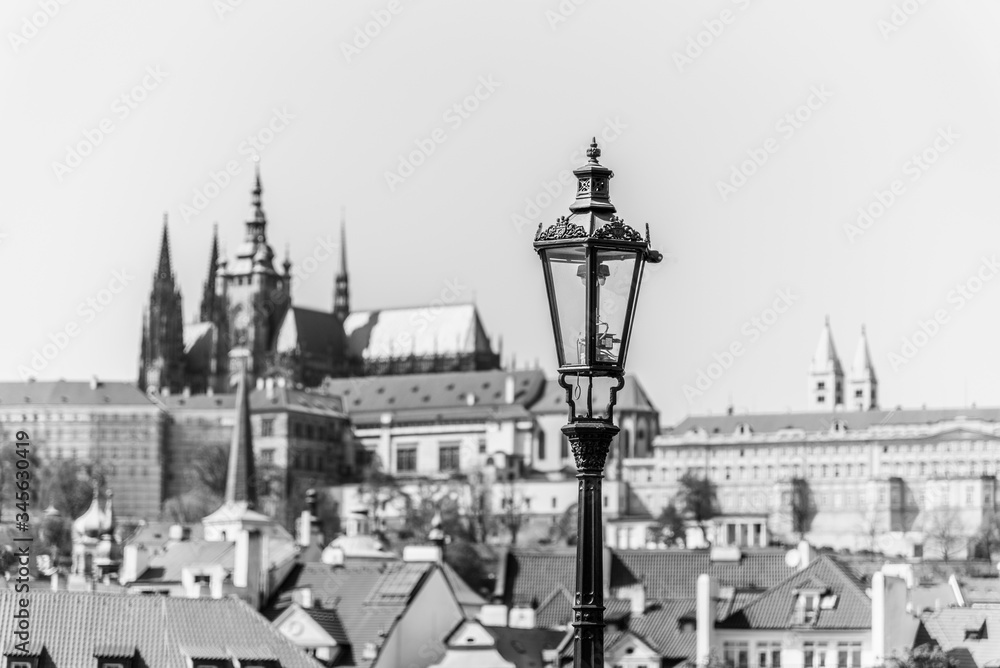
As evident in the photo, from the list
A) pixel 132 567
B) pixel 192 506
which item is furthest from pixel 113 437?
pixel 132 567

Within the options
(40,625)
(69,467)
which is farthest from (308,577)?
(69,467)

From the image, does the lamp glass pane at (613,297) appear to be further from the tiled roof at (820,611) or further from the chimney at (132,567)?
the chimney at (132,567)

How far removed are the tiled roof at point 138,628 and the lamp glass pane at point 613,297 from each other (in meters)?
25.7

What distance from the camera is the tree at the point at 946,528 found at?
572ft

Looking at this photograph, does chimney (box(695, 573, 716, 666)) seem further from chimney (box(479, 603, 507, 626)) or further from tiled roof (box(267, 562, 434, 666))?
chimney (box(479, 603, 507, 626))

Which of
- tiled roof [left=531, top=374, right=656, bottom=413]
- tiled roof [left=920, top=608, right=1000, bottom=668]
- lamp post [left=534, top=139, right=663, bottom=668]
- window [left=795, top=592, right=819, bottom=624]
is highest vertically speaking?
tiled roof [left=531, top=374, right=656, bottom=413]

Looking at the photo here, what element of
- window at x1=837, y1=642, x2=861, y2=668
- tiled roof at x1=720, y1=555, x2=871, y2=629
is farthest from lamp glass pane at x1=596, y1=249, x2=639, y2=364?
tiled roof at x1=720, y1=555, x2=871, y2=629

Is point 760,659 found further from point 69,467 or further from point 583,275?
point 69,467

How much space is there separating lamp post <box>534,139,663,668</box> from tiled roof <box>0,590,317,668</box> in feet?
83.6

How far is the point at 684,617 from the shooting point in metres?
56.7

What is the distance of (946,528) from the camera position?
181 metres

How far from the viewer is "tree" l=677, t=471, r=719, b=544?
188 meters

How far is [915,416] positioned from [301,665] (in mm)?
160274

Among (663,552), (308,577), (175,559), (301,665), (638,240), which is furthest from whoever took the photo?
(175,559)
